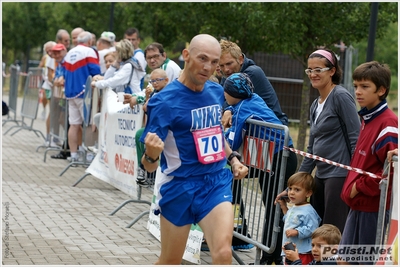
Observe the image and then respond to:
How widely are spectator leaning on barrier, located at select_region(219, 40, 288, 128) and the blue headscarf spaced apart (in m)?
0.46

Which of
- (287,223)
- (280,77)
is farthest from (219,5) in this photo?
(287,223)

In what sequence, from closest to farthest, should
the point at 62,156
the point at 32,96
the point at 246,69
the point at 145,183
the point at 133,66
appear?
the point at 246,69 → the point at 145,183 → the point at 133,66 → the point at 62,156 → the point at 32,96

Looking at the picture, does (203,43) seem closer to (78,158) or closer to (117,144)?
(117,144)

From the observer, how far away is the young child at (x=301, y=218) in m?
6.56

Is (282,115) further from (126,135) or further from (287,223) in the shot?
(126,135)

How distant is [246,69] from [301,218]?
180 centimetres

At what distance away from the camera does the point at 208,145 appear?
5660 millimetres

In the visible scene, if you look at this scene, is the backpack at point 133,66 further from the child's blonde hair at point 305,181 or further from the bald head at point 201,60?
the bald head at point 201,60

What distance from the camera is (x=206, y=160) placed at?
5.65 meters

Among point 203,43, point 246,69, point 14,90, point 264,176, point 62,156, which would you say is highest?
point 203,43

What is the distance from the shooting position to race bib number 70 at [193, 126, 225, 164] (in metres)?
5.62

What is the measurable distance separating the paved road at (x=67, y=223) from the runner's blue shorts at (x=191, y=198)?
196 centimetres

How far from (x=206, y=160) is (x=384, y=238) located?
128 centimetres

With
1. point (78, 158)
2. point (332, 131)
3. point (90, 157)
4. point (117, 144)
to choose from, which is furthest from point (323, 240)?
point (78, 158)
